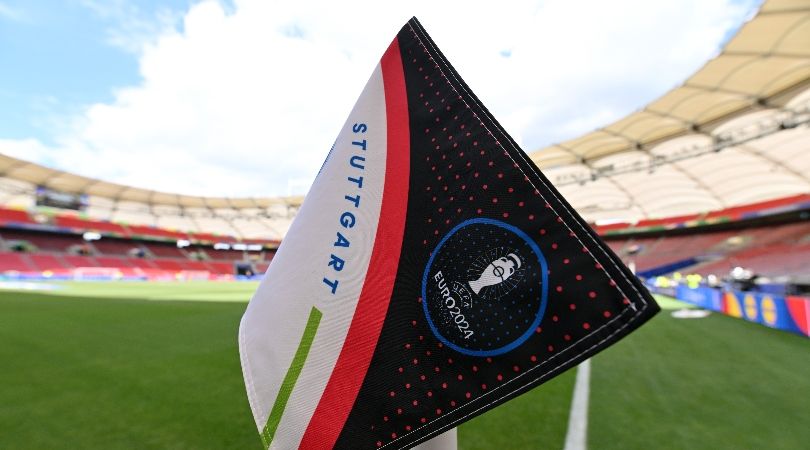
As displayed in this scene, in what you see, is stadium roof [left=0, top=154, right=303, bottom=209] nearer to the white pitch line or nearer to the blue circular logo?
the white pitch line

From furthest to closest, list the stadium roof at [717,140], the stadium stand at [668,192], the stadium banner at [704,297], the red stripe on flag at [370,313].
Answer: the stadium stand at [668,192], the stadium roof at [717,140], the stadium banner at [704,297], the red stripe on flag at [370,313]

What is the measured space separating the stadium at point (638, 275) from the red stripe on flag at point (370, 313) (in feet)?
5.12

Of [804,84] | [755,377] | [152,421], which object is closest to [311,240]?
[152,421]

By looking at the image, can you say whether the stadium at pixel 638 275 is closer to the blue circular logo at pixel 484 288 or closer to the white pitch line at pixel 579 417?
the white pitch line at pixel 579 417

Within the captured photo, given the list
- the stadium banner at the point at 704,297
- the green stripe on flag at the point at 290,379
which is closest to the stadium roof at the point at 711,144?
the stadium banner at the point at 704,297

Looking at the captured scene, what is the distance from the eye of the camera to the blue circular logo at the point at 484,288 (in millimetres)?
572

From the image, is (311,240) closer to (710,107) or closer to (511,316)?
(511,316)

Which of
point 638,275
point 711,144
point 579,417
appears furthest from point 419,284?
point 711,144

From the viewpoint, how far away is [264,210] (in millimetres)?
39719

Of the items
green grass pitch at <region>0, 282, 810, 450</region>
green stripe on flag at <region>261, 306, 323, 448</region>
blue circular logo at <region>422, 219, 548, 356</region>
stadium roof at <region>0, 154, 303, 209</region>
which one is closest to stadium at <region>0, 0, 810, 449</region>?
green grass pitch at <region>0, 282, 810, 450</region>

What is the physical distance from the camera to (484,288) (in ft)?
2.03

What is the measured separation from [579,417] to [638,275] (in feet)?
3.57

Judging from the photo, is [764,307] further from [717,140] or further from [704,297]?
[717,140]

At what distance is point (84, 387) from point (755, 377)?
566 cm
